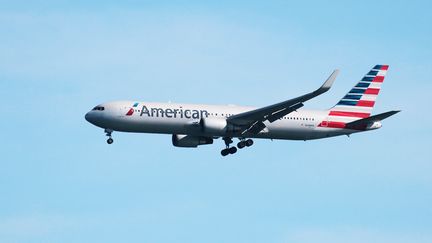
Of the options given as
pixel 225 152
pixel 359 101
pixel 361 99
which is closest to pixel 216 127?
pixel 225 152

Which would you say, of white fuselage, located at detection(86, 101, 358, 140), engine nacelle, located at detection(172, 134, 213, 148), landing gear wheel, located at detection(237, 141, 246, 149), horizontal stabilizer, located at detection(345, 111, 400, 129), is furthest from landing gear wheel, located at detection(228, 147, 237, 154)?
horizontal stabilizer, located at detection(345, 111, 400, 129)

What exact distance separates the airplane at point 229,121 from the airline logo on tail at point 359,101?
9 cm

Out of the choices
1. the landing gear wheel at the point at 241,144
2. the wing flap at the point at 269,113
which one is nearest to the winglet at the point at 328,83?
the wing flap at the point at 269,113

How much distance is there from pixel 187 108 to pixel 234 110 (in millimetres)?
4300

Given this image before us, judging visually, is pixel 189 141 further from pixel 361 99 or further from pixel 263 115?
pixel 361 99

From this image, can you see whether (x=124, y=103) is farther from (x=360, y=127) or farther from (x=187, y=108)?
(x=360, y=127)

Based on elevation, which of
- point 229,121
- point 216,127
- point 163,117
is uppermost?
point 163,117

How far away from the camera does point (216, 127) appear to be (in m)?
78.9

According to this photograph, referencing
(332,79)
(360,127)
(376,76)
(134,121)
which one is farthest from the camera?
(376,76)

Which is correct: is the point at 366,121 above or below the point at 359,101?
below

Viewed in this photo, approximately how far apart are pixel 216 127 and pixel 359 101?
16.0 m

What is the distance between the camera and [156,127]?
78875 mm

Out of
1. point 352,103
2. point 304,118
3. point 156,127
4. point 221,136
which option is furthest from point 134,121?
point 352,103

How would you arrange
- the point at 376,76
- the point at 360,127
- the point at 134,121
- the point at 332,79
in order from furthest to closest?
the point at 376,76
the point at 360,127
the point at 134,121
the point at 332,79
